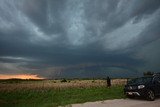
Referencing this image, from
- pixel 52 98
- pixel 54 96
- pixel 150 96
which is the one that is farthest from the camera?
pixel 54 96

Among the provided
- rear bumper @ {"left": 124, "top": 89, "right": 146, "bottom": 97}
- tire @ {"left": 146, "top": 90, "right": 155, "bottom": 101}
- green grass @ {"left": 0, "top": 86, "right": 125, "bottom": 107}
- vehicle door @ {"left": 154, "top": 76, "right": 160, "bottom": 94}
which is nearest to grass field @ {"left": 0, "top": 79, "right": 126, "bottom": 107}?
green grass @ {"left": 0, "top": 86, "right": 125, "bottom": 107}

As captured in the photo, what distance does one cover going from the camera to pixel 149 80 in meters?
18.8

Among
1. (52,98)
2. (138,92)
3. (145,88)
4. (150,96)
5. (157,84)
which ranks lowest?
(150,96)

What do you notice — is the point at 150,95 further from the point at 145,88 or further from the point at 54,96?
the point at 54,96

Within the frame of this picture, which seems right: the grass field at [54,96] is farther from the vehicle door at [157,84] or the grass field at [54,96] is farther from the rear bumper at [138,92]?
the vehicle door at [157,84]

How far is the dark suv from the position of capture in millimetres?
17766

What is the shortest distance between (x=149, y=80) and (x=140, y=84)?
42.1 inches

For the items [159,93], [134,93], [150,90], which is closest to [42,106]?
[134,93]

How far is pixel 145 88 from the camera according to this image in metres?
17.9

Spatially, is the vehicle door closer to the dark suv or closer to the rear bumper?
the dark suv

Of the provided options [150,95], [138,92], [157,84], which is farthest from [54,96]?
[157,84]

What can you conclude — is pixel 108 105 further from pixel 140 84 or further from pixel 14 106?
pixel 14 106

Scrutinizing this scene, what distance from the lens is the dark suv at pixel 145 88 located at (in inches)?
699

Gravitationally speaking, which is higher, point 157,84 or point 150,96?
point 157,84
